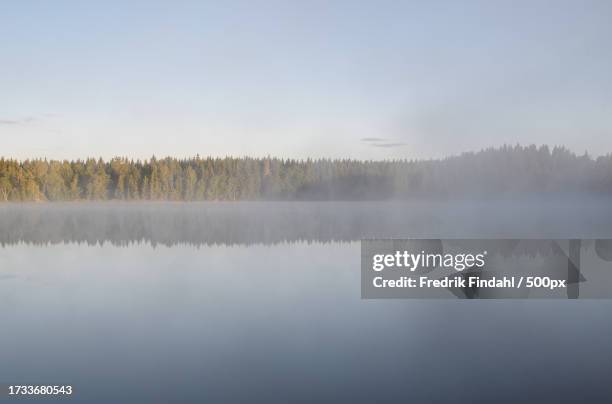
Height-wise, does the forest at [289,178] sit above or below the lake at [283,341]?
above

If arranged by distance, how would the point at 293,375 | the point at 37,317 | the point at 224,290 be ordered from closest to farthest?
the point at 293,375 < the point at 37,317 < the point at 224,290

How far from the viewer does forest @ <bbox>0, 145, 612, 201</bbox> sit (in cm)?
15288

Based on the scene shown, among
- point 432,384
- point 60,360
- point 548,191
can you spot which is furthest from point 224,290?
point 548,191

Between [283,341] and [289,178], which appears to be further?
[289,178]

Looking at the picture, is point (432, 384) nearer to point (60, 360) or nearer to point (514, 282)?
point (60, 360)

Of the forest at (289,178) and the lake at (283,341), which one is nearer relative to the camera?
the lake at (283,341)

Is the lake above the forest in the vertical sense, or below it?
below

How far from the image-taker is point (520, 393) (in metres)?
10.2

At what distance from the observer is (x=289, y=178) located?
16625cm

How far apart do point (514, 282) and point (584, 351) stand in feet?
27.7

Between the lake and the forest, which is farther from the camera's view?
the forest

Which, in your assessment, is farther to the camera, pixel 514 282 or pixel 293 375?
pixel 514 282

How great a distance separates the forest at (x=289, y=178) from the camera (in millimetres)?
152875

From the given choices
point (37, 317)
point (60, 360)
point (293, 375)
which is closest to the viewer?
point (293, 375)
